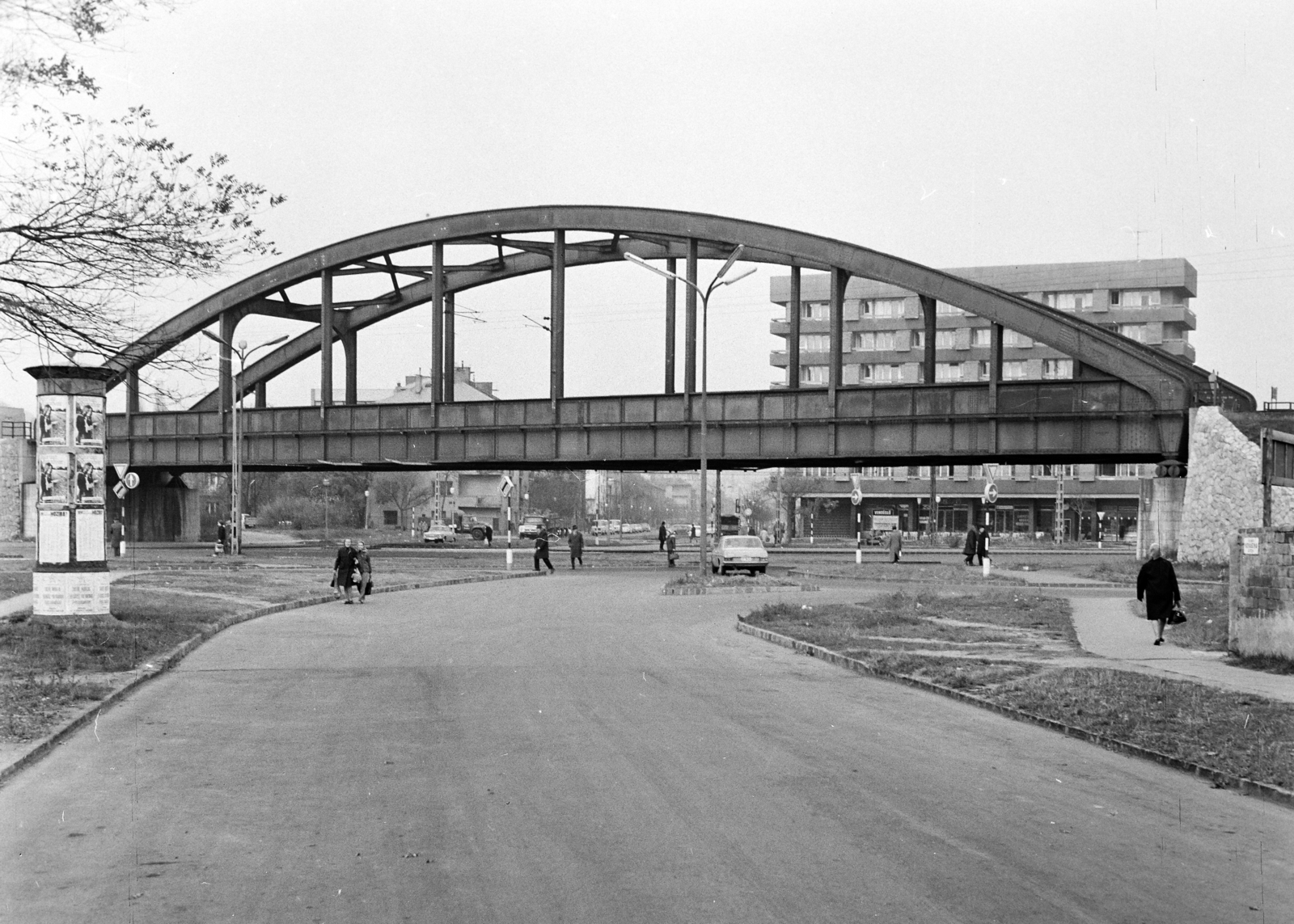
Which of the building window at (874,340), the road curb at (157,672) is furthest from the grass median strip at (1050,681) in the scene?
the building window at (874,340)

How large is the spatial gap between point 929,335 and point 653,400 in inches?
435

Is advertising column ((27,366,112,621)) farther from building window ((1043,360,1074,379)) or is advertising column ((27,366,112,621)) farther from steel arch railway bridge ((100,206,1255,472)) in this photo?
building window ((1043,360,1074,379))

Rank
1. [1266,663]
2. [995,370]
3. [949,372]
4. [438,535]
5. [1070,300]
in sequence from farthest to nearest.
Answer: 1. [949,372]
2. [1070,300]
3. [438,535]
4. [995,370]
5. [1266,663]

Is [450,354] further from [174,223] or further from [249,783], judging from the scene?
[249,783]

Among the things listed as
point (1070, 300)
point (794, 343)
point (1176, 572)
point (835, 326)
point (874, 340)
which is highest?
point (1070, 300)

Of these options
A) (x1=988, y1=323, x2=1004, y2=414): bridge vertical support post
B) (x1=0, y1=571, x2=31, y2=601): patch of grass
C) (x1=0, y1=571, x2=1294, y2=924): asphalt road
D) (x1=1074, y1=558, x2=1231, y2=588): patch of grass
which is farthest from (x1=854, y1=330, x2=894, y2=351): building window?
(x1=0, y1=571, x2=1294, y2=924): asphalt road

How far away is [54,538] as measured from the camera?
19719 mm

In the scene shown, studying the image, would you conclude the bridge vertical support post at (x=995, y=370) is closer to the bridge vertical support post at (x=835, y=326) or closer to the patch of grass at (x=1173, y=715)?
the bridge vertical support post at (x=835, y=326)

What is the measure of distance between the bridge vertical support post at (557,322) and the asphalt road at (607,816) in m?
39.8

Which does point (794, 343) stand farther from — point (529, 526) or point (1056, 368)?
point (1056, 368)

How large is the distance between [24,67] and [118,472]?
96.1 ft

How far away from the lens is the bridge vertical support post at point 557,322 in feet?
179

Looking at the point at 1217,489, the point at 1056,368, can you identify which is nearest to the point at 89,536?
the point at 1217,489

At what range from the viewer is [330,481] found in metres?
111
